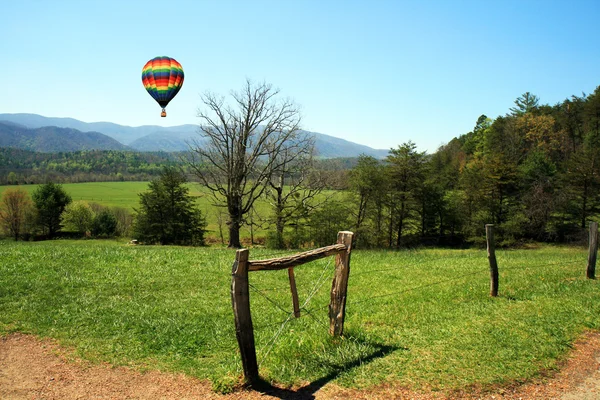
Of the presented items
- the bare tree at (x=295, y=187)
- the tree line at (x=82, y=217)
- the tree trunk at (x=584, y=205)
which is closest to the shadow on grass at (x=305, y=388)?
the bare tree at (x=295, y=187)

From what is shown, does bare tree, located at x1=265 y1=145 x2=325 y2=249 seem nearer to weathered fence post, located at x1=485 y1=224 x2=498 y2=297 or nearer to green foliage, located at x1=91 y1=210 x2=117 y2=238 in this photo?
weathered fence post, located at x1=485 y1=224 x2=498 y2=297

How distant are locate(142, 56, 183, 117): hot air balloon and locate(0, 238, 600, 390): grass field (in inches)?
544

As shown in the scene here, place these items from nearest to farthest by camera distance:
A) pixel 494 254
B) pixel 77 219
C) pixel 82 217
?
1. pixel 494 254
2. pixel 77 219
3. pixel 82 217

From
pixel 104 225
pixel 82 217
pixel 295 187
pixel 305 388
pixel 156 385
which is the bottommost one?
pixel 104 225

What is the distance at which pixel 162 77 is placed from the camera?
25.0m

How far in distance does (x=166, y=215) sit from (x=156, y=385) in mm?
48629

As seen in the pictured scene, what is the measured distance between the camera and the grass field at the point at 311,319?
22.1ft

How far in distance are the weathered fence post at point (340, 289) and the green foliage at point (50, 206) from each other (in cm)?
7204

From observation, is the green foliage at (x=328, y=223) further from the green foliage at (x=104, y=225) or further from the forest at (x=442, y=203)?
the green foliage at (x=104, y=225)

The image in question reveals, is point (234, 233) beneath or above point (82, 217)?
above

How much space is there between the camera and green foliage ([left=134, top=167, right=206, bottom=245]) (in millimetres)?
51438

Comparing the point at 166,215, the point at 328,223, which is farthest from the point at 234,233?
the point at 166,215

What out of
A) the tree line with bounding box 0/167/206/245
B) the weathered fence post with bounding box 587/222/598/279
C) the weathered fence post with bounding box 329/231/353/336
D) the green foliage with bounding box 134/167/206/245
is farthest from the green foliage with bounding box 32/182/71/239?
the weathered fence post with bounding box 587/222/598/279

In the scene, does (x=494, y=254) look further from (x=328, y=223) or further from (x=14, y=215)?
(x=14, y=215)
